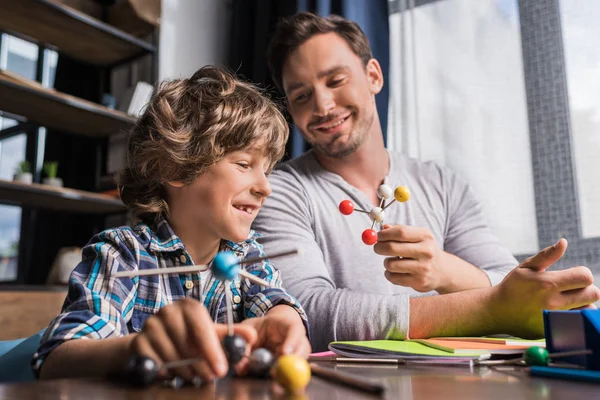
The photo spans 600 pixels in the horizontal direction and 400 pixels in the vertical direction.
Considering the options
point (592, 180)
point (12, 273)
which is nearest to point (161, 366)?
point (592, 180)

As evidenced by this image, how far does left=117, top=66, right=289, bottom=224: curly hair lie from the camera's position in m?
1.11

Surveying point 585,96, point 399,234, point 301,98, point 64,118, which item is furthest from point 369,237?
point 64,118

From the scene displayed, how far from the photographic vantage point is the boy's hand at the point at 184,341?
1.68 ft

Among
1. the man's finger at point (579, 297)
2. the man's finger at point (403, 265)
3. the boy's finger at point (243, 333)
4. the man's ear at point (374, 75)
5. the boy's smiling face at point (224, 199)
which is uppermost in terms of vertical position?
the man's ear at point (374, 75)

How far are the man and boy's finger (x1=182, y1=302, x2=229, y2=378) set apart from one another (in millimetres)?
530

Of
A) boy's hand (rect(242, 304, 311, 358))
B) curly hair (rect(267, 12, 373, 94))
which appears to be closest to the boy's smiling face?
boy's hand (rect(242, 304, 311, 358))

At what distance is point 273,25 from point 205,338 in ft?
8.01

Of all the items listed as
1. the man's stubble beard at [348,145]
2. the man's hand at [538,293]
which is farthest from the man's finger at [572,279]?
the man's stubble beard at [348,145]

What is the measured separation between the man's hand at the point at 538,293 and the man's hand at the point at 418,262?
159 mm

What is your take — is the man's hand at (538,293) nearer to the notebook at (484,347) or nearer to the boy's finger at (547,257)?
the boy's finger at (547,257)

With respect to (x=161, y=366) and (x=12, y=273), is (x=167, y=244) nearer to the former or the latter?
(x=161, y=366)

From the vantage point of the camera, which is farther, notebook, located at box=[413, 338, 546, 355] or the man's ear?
the man's ear

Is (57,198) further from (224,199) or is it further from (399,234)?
(399,234)

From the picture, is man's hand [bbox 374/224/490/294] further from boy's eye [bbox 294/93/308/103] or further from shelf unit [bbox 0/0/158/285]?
shelf unit [bbox 0/0/158/285]
